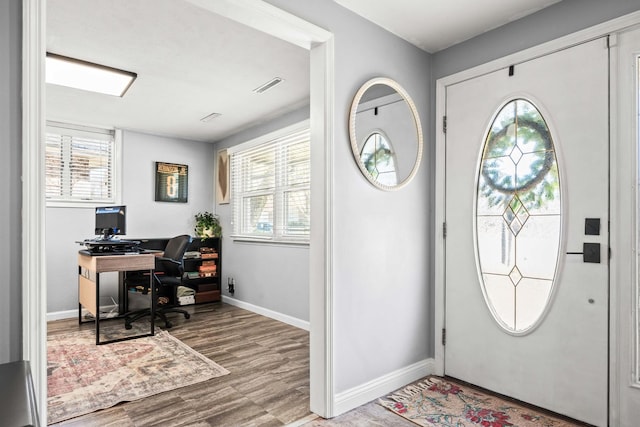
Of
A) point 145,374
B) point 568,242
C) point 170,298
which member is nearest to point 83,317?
point 170,298

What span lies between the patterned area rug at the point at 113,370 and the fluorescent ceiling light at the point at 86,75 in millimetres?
2440

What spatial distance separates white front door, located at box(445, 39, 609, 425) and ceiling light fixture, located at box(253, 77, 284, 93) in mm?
1590

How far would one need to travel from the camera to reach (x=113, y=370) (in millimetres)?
3062

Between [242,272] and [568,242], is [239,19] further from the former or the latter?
[242,272]

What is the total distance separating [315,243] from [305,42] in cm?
121

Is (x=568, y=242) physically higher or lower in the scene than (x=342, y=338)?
higher

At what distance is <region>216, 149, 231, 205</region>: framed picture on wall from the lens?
225 inches

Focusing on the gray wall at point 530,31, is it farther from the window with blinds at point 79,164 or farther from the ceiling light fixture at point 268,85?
the window with blinds at point 79,164

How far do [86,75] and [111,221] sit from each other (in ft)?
5.29

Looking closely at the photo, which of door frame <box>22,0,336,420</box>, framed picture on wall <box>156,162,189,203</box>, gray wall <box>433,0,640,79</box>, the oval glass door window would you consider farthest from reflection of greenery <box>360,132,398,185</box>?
framed picture on wall <box>156,162,189,203</box>

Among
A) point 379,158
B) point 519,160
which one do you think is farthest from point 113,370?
point 519,160

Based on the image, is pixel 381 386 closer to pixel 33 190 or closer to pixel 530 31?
pixel 33 190

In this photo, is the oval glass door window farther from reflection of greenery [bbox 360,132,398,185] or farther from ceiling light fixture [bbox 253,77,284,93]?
ceiling light fixture [bbox 253,77,284,93]

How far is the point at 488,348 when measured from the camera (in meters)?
2.61
